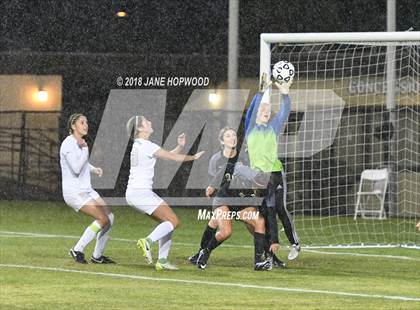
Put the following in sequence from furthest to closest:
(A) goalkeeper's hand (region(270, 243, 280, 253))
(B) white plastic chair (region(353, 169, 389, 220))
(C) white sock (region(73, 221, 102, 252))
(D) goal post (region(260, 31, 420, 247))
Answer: (B) white plastic chair (region(353, 169, 389, 220))
(D) goal post (region(260, 31, 420, 247))
(C) white sock (region(73, 221, 102, 252))
(A) goalkeeper's hand (region(270, 243, 280, 253))

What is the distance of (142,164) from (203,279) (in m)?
1.98

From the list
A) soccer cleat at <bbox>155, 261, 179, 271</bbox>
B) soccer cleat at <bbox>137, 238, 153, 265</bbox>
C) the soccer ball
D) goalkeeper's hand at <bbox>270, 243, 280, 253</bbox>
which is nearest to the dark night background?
the soccer ball

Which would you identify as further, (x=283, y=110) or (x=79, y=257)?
(x=79, y=257)

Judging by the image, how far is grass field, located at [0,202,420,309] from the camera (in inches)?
551

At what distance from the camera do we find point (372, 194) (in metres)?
29.5

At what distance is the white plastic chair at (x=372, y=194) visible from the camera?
29.0 meters

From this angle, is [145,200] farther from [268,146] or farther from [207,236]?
[268,146]

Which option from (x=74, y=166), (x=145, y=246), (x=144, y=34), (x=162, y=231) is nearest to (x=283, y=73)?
(x=162, y=231)

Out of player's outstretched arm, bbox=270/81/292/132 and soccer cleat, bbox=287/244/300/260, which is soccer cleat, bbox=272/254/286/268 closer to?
soccer cleat, bbox=287/244/300/260

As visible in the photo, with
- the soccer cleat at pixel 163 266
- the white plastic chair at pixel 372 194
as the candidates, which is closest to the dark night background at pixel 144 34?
the white plastic chair at pixel 372 194

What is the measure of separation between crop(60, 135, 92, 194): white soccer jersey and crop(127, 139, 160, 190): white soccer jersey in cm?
92

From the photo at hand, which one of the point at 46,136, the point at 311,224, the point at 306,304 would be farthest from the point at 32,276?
the point at 46,136

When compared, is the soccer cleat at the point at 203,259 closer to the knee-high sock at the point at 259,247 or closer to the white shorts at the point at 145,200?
the knee-high sock at the point at 259,247

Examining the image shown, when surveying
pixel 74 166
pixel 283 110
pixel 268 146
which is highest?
pixel 283 110
